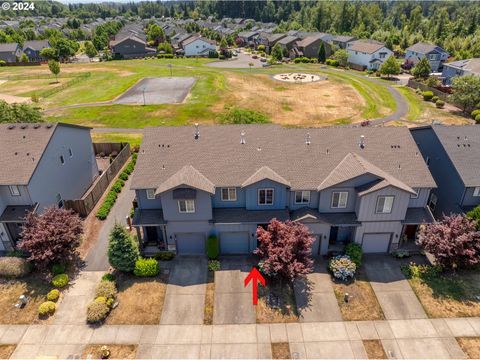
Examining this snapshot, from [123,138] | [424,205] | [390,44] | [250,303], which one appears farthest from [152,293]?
[390,44]

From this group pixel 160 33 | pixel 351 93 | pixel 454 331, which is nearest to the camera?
pixel 454 331

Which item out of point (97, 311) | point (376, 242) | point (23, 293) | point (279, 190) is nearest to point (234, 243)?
point (279, 190)

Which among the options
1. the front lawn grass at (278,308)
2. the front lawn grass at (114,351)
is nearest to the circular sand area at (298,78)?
the front lawn grass at (278,308)

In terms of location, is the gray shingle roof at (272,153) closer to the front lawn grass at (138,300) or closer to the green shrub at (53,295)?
the front lawn grass at (138,300)

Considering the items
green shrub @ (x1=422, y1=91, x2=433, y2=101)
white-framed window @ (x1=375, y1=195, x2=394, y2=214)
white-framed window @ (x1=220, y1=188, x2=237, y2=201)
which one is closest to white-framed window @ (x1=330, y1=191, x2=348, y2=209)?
white-framed window @ (x1=375, y1=195, x2=394, y2=214)

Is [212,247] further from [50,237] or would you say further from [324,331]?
[50,237]

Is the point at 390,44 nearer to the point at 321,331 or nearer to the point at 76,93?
the point at 76,93
